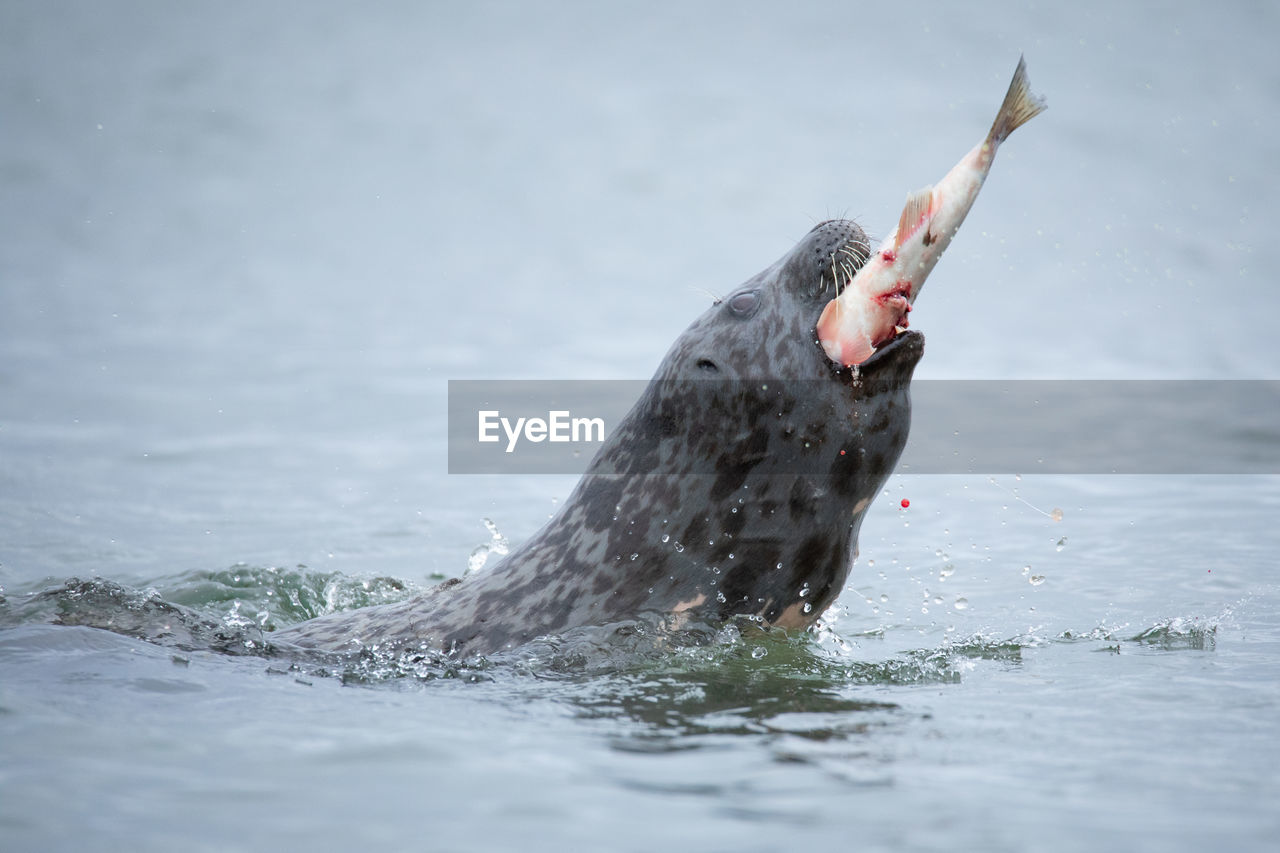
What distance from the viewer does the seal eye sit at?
15.4 ft

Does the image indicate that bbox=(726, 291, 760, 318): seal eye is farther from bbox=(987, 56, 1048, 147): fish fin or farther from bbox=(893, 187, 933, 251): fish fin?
bbox=(987, 56, 1048, 147): fish fin

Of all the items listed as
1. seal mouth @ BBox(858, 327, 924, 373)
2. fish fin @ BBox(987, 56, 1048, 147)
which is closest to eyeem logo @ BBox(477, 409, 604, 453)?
seal mouth @ BBox(858, 327, 924, 373)

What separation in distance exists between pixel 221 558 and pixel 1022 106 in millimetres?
5375

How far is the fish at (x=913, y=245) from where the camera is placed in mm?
4367

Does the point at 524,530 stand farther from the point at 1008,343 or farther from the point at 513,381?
the point at 1008,343

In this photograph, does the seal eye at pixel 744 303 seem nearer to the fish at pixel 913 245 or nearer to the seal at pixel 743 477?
the seal at pixel 743 477

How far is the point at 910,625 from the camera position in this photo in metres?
6.29

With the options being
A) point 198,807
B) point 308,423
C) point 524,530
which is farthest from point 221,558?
point 198,807

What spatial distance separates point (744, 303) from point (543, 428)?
6.41 metres

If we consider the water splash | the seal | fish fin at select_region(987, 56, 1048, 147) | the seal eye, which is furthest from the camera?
the water splash

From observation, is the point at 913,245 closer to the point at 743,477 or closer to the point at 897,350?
the point at 897,350

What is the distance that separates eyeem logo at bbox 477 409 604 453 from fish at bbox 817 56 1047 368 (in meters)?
5.87

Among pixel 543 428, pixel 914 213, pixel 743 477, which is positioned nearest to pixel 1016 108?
pixel 914 213

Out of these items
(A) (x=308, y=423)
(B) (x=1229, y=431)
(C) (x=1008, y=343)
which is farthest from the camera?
(C) (x=1008, y=343)
